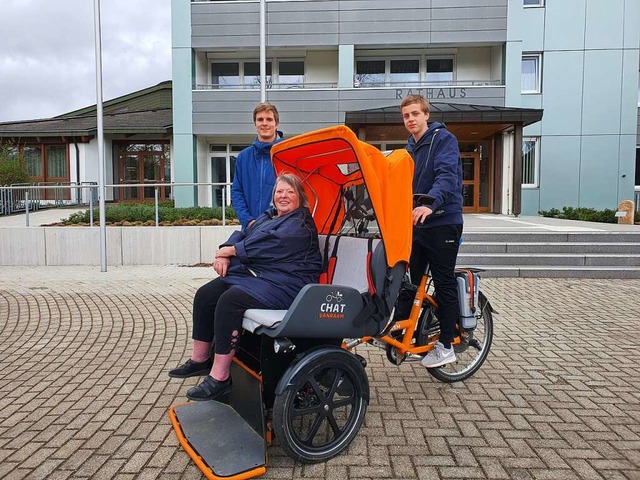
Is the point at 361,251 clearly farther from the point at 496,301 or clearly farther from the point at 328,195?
the point at 496,301

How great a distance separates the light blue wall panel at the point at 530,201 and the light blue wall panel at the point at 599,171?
160 cm

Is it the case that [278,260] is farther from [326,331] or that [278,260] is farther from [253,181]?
[253,181]

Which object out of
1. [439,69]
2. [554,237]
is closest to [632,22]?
[439,69]

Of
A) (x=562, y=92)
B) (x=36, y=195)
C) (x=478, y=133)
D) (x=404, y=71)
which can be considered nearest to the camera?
(x=36, y=195)

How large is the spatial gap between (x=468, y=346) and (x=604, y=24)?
1945 centimetres

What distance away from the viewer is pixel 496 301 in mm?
7191

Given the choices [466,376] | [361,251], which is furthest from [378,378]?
[361,251]

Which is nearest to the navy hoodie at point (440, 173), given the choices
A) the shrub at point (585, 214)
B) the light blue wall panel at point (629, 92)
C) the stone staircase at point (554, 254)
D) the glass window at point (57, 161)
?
the stone staircase at point (554, 254)

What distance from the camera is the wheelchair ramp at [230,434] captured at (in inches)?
105

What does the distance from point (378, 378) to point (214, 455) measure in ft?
5.85

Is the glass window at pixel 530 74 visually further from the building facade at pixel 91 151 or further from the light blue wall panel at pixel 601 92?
the building facade at pixel 91 151

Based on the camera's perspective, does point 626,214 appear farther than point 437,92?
No

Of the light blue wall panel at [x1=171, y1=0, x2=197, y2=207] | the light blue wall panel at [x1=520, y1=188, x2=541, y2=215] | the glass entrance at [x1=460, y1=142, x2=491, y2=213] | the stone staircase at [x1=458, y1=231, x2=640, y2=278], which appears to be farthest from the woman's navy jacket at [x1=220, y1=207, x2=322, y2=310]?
the light blue wall panel at [x1=520, y1=188, x2=541, y2=215]

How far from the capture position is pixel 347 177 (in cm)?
349
